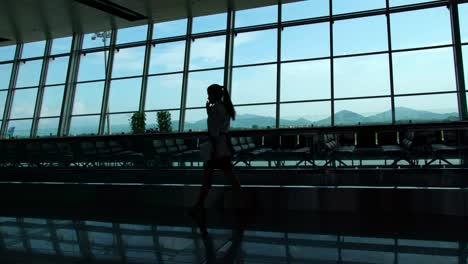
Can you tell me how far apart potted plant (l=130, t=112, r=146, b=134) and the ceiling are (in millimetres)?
3402

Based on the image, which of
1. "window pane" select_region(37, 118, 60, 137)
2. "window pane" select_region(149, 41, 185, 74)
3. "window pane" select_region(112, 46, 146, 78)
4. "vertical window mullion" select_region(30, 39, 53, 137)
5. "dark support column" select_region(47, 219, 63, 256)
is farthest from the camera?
"vertical window mullion" select_region(30, 39, 53, 137)

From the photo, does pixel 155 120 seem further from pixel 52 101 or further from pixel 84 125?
pixel 52 101

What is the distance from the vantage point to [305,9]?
12.8m

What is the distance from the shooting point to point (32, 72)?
16.1 meters

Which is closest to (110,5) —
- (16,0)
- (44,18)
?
(16,0)

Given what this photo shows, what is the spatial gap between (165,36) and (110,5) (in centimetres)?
363

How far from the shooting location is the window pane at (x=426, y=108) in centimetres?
1088

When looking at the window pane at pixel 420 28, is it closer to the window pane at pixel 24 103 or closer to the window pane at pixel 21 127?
the window pane at pixel 24 103

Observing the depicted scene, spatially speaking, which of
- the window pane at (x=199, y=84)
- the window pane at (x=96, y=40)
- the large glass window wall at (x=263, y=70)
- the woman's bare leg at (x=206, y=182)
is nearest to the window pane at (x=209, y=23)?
the large glass window wall at (x=263, y=70)

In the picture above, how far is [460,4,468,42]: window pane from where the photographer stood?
10.9m

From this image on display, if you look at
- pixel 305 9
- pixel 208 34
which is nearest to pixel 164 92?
pixel 208 34

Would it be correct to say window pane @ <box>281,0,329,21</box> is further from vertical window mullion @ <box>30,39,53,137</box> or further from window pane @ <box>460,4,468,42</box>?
vertical window mullion @ <box>30,39,53,137</box>

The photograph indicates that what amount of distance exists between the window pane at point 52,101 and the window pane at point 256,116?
7.36 m

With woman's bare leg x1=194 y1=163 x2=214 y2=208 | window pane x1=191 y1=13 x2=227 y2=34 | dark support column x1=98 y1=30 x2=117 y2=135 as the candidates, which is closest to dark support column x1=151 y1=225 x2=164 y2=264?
woman's bare leg x1=194 y1=163 x2=214 y2=208
